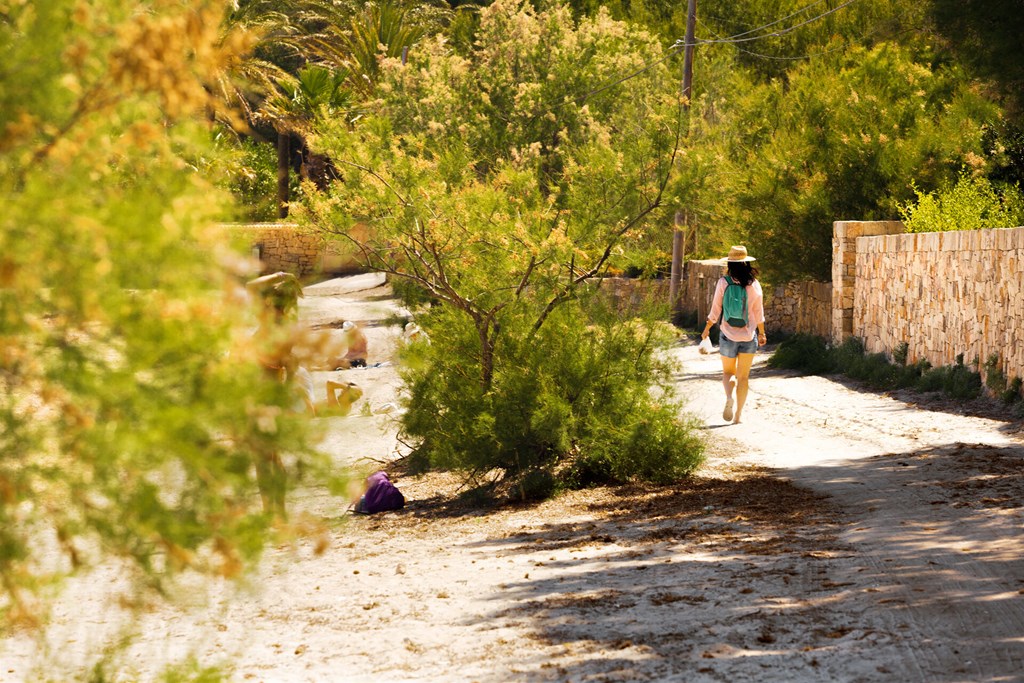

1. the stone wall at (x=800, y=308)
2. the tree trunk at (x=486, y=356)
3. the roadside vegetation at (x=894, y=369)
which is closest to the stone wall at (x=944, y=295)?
the roadside vegetation at (x=894, y=369)

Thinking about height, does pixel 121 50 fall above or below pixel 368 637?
above

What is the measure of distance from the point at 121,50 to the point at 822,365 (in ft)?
61.5

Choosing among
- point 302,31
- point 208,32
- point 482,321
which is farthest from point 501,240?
point 302,31

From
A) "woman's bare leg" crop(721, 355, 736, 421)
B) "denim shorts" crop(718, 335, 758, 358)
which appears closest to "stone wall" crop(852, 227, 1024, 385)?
"denim shorts" crop(718, 335, 758, 358)

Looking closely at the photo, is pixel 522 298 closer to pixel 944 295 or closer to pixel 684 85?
pixel 944 295

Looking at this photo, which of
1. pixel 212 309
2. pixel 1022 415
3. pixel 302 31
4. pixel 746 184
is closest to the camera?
pixel 212 309

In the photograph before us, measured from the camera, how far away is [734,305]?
1282 cm

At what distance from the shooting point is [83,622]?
23.1ft

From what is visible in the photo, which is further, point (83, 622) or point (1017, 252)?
point (1017, 252)

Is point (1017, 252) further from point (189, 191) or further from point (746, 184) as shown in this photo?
point (189, 191)

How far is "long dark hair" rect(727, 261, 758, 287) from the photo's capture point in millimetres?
12938

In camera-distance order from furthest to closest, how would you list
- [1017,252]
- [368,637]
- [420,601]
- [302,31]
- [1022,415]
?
[302,31], [1017,252], [1022,415], [420,601], [368,637]

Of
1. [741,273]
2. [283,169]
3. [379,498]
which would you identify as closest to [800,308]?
[741,273]

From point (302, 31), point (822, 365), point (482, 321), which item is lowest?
point (822, 365)
